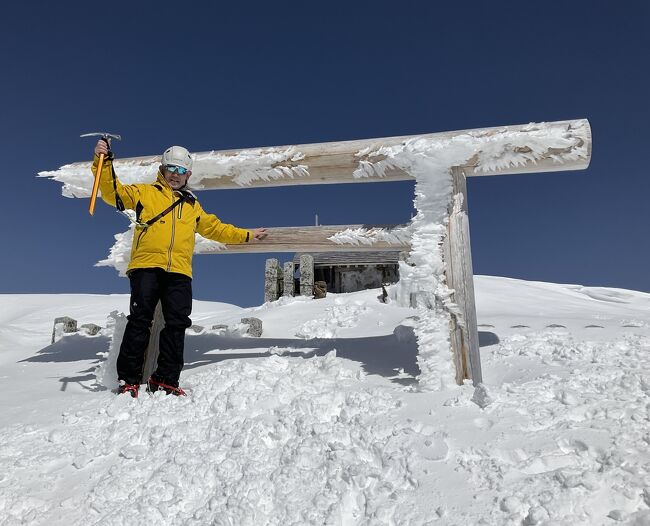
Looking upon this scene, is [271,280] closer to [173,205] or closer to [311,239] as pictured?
[311,239]

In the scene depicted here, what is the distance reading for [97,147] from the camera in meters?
3.19

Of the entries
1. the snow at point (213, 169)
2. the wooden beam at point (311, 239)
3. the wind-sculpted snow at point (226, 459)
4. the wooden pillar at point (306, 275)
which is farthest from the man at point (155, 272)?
the wooden pillar at point (306, 275)

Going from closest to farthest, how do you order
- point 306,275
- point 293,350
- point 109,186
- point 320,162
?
point 109,186, point 320,162, point 293,350, point 306,275

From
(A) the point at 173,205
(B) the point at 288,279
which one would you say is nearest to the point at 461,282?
(A) the point at 173,205

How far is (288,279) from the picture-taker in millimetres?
16203

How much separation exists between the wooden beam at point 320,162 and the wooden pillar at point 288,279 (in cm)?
1178

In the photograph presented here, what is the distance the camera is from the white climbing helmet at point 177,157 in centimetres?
348

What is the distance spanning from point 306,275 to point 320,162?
11.9 meters

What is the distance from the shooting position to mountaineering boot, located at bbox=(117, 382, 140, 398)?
2980mm

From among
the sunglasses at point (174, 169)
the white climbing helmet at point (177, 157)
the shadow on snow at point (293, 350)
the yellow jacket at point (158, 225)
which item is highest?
the white climbing helmet at point (177, 157)

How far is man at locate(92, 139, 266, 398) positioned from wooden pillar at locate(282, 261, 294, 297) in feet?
41.6

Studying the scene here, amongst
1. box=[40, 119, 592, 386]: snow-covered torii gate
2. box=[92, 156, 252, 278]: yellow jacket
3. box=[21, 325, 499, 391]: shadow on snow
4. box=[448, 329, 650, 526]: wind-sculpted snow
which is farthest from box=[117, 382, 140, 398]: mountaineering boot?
box=[448, 329, 650, 526]: wind-sculpted snow

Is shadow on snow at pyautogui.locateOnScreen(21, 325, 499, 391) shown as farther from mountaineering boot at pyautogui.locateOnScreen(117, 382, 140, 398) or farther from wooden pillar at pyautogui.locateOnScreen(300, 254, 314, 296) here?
wooden pillar at pyautogui.locateOnScreen(300, 254, 314, 296)

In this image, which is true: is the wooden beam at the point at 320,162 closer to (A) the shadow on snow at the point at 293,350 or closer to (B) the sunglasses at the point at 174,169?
(B) the sunglasses at the point at 174,169
